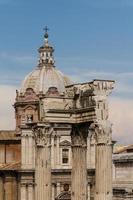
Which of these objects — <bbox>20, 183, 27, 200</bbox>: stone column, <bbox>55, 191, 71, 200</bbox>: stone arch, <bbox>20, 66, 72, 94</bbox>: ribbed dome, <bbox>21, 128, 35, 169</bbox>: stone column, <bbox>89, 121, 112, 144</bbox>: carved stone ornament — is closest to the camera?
<bbox>89, 121, 112, 144</bbox>: carved stone ornament

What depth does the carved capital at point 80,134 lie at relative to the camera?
31.7m

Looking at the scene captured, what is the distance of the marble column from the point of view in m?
29.3

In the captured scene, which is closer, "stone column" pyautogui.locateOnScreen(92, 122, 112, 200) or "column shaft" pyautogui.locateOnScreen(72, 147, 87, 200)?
"stone column" pyautogui.locateOnScreen(92, 122, 112, 200)

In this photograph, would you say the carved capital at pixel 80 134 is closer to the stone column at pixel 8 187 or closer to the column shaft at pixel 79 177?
the column shaft at pixel 79 177

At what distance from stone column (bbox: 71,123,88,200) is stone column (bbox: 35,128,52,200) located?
3.90 feet

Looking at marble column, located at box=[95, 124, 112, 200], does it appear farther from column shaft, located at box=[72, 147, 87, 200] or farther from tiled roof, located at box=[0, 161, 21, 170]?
tiled roof, located at box=[0, 161, 21, 170]

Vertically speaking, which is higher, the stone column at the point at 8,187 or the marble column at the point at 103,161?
the stone column at the point at 8,187

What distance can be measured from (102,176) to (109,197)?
927 mm

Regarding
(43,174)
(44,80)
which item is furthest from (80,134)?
(44,80)

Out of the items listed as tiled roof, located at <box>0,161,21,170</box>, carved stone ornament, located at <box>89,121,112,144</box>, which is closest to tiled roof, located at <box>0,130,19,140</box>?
tiled roof, located at <box>0,161,21,170</box>

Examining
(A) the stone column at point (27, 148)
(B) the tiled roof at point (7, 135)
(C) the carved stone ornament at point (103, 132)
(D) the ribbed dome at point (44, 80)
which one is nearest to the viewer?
(C) the carved stone ornament at point (103, 132)

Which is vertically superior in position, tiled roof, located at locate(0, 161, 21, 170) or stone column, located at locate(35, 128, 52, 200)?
tiled roof, located at locate(0, 161, 21, 170)

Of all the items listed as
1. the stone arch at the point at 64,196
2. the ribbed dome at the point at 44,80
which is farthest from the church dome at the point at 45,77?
the stone arch at the point at 64,196

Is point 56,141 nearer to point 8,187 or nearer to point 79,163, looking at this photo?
point 8,187
